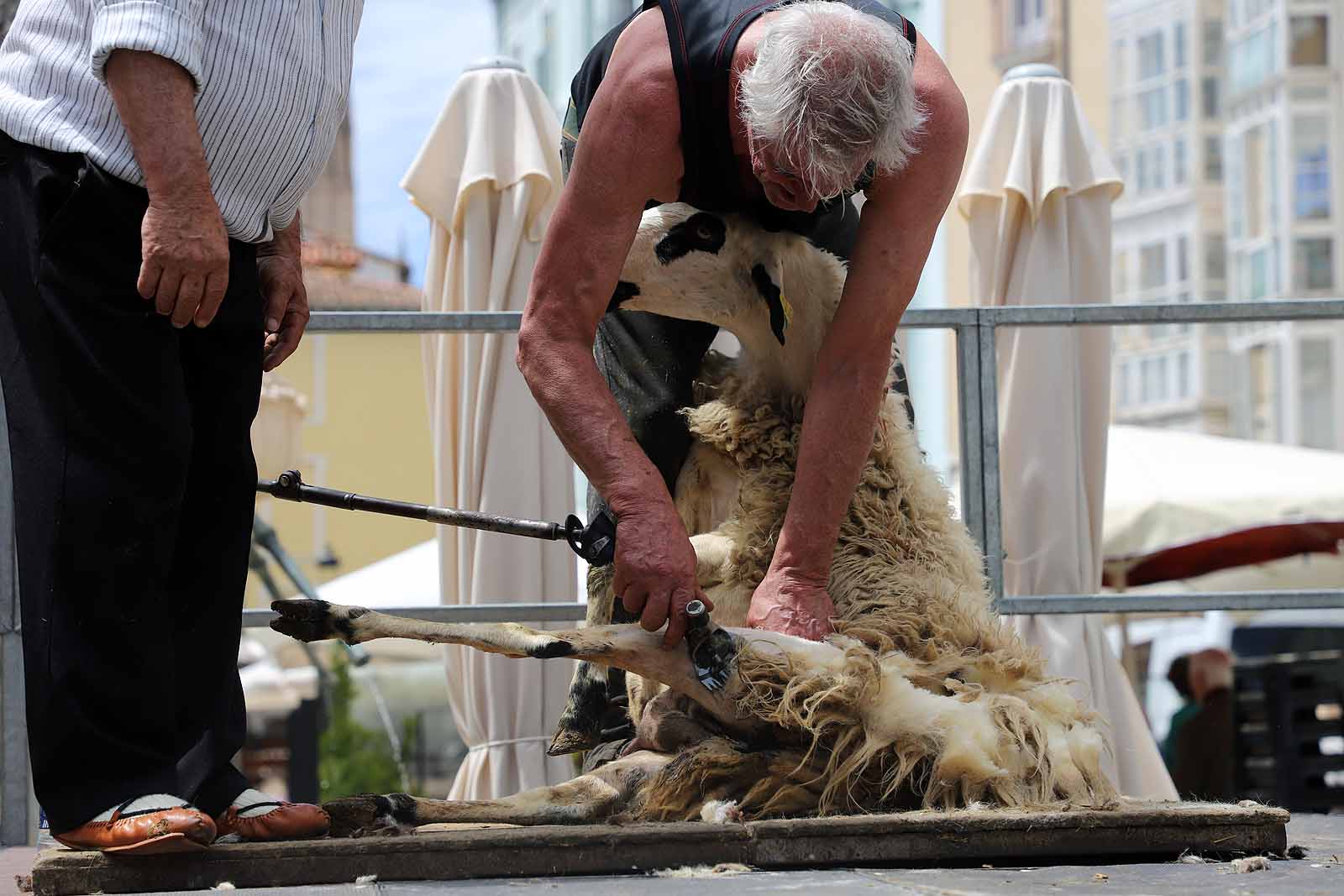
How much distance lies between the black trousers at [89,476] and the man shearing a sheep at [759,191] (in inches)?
30.0

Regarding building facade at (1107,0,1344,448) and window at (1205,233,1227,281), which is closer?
building facade at (1107,0,1344,448)

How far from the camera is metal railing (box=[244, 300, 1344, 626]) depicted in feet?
13.3

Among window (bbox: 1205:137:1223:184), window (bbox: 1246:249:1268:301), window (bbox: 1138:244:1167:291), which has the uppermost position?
window (bbox: 1205:137:1223:184)

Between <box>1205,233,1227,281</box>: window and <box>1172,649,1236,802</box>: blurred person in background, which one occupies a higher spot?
<box>1205,233,1227,281</box>: window

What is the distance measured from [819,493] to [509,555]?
201 cm

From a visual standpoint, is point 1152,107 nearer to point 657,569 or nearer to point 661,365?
point 661,365

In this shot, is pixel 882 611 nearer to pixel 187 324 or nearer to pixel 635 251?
pixel 635 251

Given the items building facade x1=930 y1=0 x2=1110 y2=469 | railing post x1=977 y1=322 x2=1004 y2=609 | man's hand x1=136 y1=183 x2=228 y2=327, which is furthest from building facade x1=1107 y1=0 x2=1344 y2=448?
man's hand x1=136 y1=183 x2=228 y2=327

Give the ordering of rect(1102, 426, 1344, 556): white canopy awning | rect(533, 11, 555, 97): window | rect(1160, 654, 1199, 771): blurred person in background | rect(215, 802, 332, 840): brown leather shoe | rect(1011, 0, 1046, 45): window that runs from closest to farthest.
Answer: rect(215, 802, 332, 840): brown leather shoe, rect(1102, 426, 1344, 556): white canopy awning, rect(1160, 654, 1199, 771): blurred person in background, rect(1011, 0, 1046, 45): window, rect(533, 11, 555, 97): window

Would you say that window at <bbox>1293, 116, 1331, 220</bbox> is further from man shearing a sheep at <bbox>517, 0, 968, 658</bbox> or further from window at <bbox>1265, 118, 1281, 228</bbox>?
man shearing a sheep at <bbox>517, 0, 968, 658</bbox>

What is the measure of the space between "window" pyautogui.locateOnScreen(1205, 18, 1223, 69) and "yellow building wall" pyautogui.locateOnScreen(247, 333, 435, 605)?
1729 cm

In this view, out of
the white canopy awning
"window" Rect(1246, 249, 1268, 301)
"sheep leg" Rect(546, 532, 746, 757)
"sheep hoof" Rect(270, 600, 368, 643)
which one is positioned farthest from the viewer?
"window" Rect(1246, 249, 1268, 301)

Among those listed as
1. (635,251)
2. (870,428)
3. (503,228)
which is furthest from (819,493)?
(503,228)

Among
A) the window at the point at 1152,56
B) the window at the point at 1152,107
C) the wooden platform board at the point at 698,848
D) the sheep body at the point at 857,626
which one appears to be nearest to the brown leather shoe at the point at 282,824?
the wooden platform board at the point at 698,848
